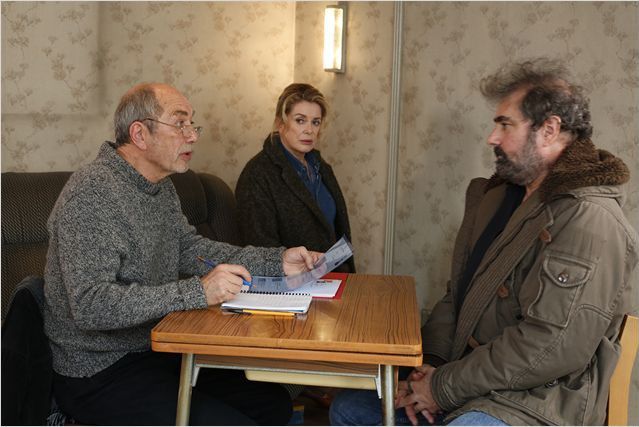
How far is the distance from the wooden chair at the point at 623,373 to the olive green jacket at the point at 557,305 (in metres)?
0.03

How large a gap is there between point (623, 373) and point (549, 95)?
2.40ft

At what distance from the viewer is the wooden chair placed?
184cm

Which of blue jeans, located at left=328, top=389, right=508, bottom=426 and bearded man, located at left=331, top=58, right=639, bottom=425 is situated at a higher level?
bearded man, located at left=331, top=58, right=639, bottom=425

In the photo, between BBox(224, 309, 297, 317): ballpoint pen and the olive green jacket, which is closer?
the olive green jacket

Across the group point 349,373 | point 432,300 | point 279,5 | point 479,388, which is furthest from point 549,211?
point 279,5

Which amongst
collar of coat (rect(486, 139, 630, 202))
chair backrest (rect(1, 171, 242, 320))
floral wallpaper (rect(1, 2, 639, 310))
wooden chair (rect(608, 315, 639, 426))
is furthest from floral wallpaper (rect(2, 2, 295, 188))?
wooden chair (rect(608, 315, 639, 426))

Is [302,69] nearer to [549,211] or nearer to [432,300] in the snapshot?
[432,300]

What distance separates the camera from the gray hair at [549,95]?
6.65 feet

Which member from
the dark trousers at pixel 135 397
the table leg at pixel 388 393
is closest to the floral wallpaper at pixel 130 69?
the dark trousers at pixel 135 397

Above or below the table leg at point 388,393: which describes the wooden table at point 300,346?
above

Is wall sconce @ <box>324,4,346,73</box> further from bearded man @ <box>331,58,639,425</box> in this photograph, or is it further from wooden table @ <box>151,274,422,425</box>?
wooden table @ <box>151,274,422,425</box>

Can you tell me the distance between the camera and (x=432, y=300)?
11.3ft

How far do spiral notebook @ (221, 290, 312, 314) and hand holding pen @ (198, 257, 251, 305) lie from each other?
3cm

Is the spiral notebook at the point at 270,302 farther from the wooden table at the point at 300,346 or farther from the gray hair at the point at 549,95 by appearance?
the gray hair at the point at 549,95
